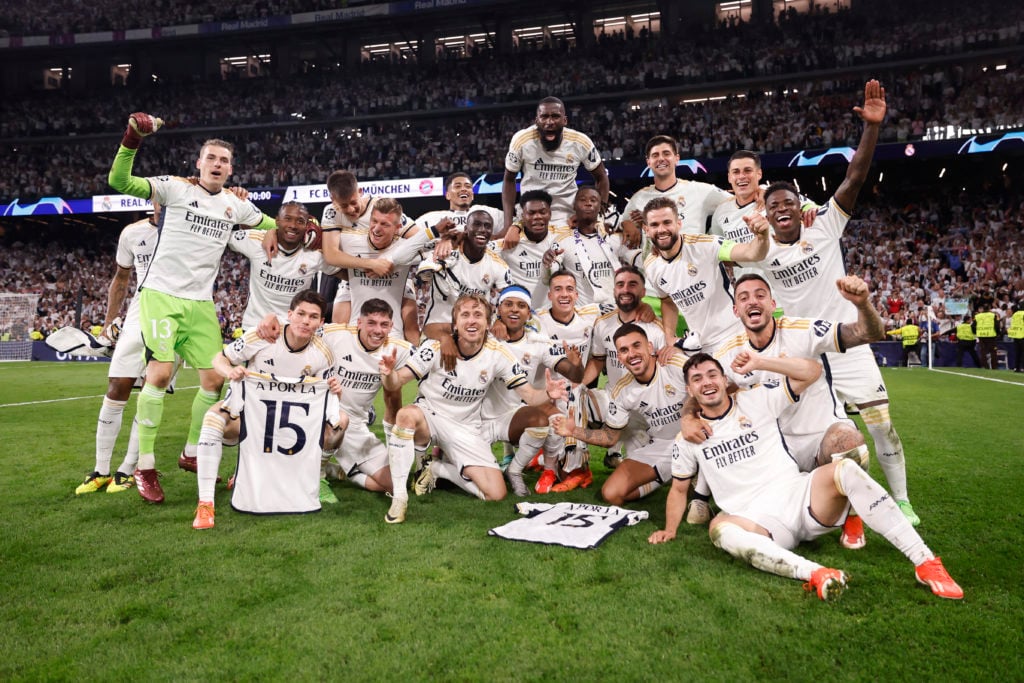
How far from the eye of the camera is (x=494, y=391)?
19.9ft

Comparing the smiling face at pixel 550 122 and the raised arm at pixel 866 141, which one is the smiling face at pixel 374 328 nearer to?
the smiling face at pixel 550 122

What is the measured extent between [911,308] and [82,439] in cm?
2186

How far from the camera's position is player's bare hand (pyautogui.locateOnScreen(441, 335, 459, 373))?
532 centimetres

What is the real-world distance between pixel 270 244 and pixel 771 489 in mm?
4531

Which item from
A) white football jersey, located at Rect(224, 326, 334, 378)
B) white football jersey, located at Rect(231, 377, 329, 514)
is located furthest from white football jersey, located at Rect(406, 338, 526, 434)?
white football jersey, located at Rect(231, 377, 329, 514)

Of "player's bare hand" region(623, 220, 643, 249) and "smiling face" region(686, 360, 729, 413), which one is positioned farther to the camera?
"player's bare hand" region(623, 220, 643, 249)

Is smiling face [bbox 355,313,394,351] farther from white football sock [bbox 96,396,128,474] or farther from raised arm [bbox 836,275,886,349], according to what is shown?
raised arm [bbox 836,275,886,349]

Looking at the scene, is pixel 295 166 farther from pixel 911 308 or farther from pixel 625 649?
pixel 625 649

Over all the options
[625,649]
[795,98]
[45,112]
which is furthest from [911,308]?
[45,112]

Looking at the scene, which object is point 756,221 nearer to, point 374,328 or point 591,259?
point 591,259

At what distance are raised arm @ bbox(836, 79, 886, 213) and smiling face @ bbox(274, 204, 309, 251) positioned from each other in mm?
4312

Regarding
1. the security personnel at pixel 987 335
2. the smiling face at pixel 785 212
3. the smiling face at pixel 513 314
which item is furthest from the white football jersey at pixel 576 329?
the security personnel at pixel 987 335

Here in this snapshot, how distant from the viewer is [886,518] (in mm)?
3188

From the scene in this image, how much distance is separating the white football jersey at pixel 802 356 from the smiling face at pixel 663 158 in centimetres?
226
